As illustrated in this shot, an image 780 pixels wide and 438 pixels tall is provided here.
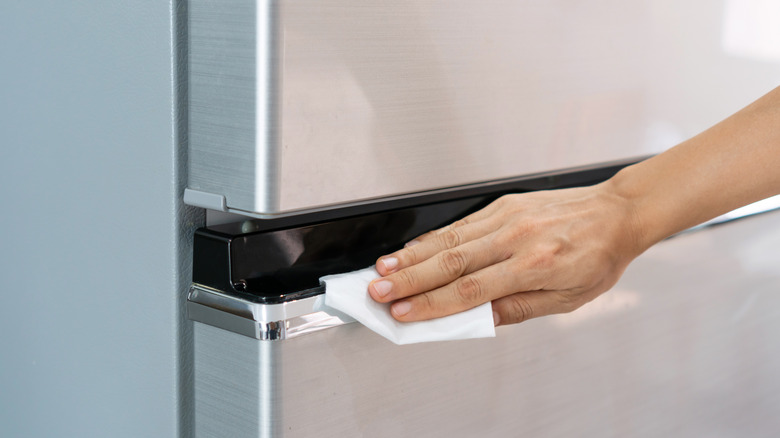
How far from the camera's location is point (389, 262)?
19.3 inches

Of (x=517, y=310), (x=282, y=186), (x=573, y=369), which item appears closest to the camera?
(x=282, y=186)

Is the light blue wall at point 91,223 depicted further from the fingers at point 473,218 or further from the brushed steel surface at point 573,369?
the fingers at point 473,218

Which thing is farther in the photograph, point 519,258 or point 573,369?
point 573,369

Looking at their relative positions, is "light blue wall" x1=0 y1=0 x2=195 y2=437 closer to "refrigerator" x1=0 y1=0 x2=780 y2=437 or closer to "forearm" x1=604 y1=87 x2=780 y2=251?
"refrigerator" x1=0 y1=0 x2=780 y2=437

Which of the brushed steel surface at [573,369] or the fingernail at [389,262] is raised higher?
the fingernail at [389,262]

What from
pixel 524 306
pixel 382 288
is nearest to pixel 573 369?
pixel 524 306

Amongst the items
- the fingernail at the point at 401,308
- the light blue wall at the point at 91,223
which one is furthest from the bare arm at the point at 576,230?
the light blue wall at the point at 91,223

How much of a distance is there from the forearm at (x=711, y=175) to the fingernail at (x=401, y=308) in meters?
0.20

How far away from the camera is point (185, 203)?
46cm

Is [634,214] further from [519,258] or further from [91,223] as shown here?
[91,223]

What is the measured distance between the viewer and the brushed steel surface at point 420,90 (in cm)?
42

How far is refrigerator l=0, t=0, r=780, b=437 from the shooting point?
0.43 metres

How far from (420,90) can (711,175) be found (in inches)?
9.3

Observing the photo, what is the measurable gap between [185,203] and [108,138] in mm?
77
